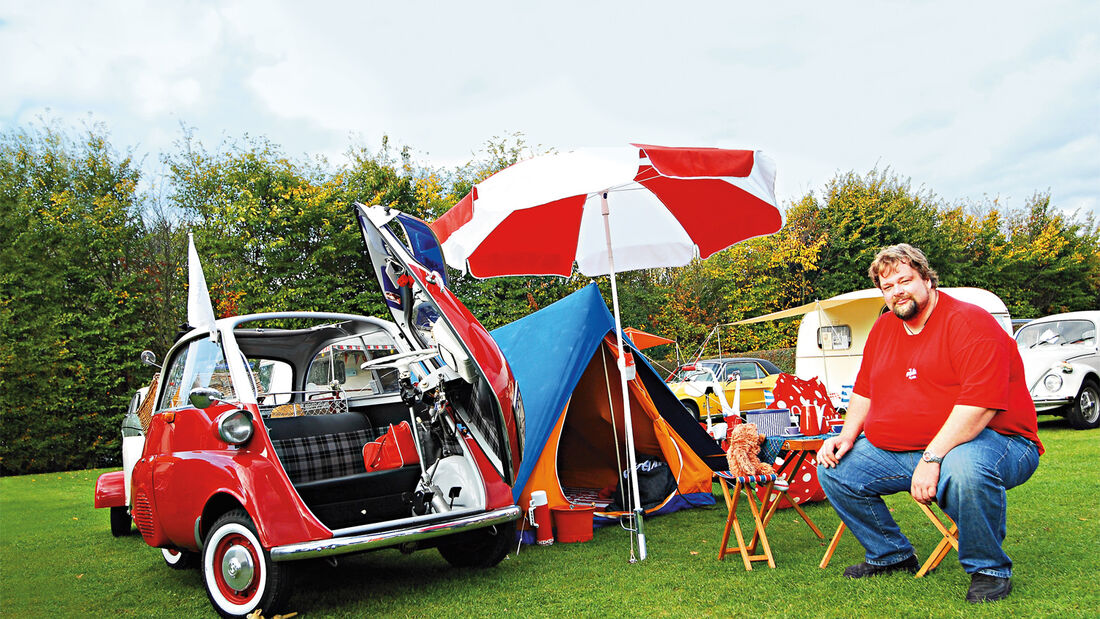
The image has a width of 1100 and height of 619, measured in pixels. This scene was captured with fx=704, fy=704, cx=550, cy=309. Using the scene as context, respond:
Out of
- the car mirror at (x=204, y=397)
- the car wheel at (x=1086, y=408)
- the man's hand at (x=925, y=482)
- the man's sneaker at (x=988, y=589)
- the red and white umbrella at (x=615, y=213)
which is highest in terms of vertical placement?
the red and white umbrella at (x=615, y=213)

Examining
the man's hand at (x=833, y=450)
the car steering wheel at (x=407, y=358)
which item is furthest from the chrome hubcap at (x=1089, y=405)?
the car steering wheel at (x=407, y=358)

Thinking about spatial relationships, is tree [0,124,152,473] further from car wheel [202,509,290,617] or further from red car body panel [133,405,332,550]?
car wheel [202,509,290,617]

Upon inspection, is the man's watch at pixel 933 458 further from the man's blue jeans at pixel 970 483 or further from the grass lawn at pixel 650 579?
the grass lawn at pixel 650 579

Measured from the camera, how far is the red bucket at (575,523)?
17.6 ft

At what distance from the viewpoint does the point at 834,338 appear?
14.7m

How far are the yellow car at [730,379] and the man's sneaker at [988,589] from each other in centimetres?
865

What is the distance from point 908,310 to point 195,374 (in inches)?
162

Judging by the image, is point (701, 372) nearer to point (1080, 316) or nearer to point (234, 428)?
point (1080, 316)

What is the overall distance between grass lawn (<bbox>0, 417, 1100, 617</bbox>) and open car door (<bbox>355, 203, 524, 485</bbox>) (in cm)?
79

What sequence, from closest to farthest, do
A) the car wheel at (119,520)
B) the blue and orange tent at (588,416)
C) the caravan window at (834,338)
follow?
1. the blue and orange tent at (588,416)
2. the car wheel at (119,520)
3. the caravan window at (834,338)

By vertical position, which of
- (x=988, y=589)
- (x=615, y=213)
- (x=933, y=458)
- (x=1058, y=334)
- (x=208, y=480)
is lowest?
(x=988, y=589)

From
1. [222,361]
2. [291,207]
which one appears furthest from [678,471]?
[291,207]

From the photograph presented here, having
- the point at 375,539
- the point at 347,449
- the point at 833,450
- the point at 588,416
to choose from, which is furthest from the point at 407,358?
the point at 588,416

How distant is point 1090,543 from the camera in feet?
13.4
